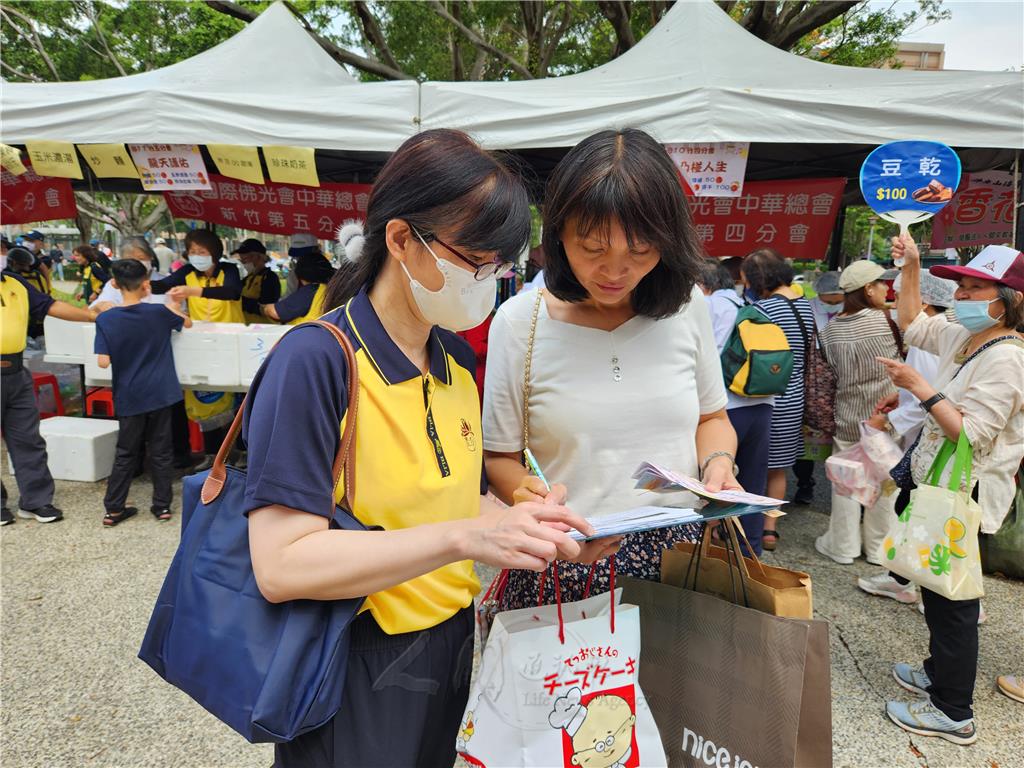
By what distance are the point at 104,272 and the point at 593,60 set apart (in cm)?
856

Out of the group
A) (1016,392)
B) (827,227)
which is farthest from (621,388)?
(827,227)

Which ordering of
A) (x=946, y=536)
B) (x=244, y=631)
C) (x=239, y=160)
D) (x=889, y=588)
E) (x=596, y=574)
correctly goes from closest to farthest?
1. (x=244, y=631)
2. (x=596, y=574)
3. (x=946, y=536)
4. (x=889, y=588)
5. (x=239, y=160)

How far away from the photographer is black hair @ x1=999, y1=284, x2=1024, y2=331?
2.17m

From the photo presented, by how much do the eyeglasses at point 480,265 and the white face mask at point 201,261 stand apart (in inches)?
193

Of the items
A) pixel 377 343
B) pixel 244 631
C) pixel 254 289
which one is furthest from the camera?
pixel 254 289

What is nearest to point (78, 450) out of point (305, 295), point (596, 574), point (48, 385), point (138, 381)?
point (138, 381)

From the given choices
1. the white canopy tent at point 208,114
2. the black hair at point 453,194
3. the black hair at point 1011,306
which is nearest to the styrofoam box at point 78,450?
the white canopy tent at point 208,114

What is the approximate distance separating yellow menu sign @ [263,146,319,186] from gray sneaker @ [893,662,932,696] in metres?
3.90

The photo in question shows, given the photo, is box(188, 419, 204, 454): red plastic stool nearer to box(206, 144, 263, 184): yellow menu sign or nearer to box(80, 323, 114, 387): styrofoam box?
box(80, 323, 114, 387): styrofoam box

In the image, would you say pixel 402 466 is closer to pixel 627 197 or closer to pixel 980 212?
pixel 627 197

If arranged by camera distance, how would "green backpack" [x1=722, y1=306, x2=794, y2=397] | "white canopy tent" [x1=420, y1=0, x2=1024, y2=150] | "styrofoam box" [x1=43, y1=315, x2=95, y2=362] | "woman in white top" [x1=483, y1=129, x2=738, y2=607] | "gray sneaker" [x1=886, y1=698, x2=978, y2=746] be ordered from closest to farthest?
"woman in white top" [x1=483, y1=129, x2=738, y2=607] → "gray sneaker" [x1=886, y1=698, x2=978, y2=746] → "white canopy tent" [x1=420, y1=0, x2=1024, y2=150] → "green backpack" [x1=722, y1=306, x2=794, y2=397] → "styrofoam box" [x1=43, y1=315, x2=95, y2=362]

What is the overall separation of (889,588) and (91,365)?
565 cm

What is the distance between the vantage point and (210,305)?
208 inches

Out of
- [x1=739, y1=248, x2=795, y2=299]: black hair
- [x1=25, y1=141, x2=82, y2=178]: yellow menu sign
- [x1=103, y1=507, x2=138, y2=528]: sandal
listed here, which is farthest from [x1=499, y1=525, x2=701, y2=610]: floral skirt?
[x1=25, y1=141, x2=82, y2=178]: yellow menu sign
